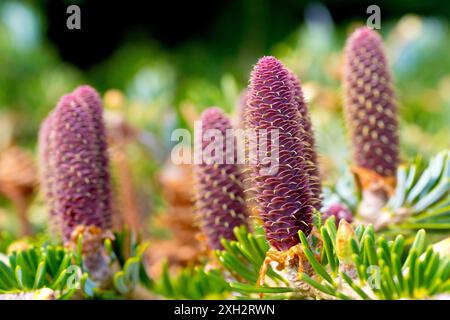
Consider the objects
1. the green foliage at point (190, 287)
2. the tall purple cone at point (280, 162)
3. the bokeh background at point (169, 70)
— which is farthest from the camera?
the bokeh background at point (169, 70)

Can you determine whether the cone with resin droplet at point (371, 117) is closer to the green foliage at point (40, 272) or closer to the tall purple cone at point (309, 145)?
the tall purple cone at point (309, 145)

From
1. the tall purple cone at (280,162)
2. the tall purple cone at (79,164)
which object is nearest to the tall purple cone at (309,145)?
the tall purple cone at (280,162)

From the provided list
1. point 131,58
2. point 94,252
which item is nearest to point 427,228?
point 94,252

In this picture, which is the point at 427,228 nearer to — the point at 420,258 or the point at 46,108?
the point at 420,258

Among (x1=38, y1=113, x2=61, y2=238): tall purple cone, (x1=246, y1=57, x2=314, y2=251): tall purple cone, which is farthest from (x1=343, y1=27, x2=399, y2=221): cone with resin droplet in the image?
(x1=38, y1=113, x2=61, y2=238): tall purple cone

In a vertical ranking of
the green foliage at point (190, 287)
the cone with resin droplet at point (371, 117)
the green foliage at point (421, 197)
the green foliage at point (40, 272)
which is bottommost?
the green foliage at point (190, 287)

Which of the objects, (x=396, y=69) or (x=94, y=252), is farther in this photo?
(x=396, y=69)
